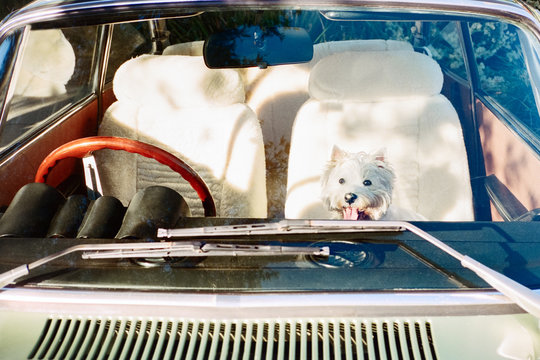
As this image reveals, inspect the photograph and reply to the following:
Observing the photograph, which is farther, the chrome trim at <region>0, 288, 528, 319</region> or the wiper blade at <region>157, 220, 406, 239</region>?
the wiper blade at <region>157, 220, 406, 239</region>

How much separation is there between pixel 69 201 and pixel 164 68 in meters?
0.98

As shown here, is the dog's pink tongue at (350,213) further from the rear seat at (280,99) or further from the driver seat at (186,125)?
the driver seat at (186,125)

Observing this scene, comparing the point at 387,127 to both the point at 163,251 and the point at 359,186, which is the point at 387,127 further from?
the point at 163,251

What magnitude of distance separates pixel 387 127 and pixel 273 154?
0.56 meters

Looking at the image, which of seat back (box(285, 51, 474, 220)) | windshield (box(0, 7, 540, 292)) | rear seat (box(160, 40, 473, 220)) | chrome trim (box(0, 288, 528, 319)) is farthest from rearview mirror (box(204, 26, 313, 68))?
chrome trim (box(0, 288, 528, 319))

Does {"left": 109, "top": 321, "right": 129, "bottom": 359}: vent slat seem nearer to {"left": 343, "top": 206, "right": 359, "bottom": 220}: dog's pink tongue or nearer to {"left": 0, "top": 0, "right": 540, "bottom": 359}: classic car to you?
{"left": 0, "top": 0, "right": 540, "bottom": 359}: classic car

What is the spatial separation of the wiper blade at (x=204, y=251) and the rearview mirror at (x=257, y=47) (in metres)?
0.86

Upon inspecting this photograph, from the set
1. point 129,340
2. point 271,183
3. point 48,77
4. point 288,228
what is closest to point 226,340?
point 129,340

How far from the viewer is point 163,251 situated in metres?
1.27

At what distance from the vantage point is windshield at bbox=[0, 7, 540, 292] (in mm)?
1316

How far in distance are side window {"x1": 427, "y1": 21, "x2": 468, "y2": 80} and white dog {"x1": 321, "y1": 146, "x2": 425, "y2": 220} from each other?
65 cm

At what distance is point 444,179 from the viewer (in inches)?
79.1

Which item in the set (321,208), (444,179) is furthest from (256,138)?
(444,179)

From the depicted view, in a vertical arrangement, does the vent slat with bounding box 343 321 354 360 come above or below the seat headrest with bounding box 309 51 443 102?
below
